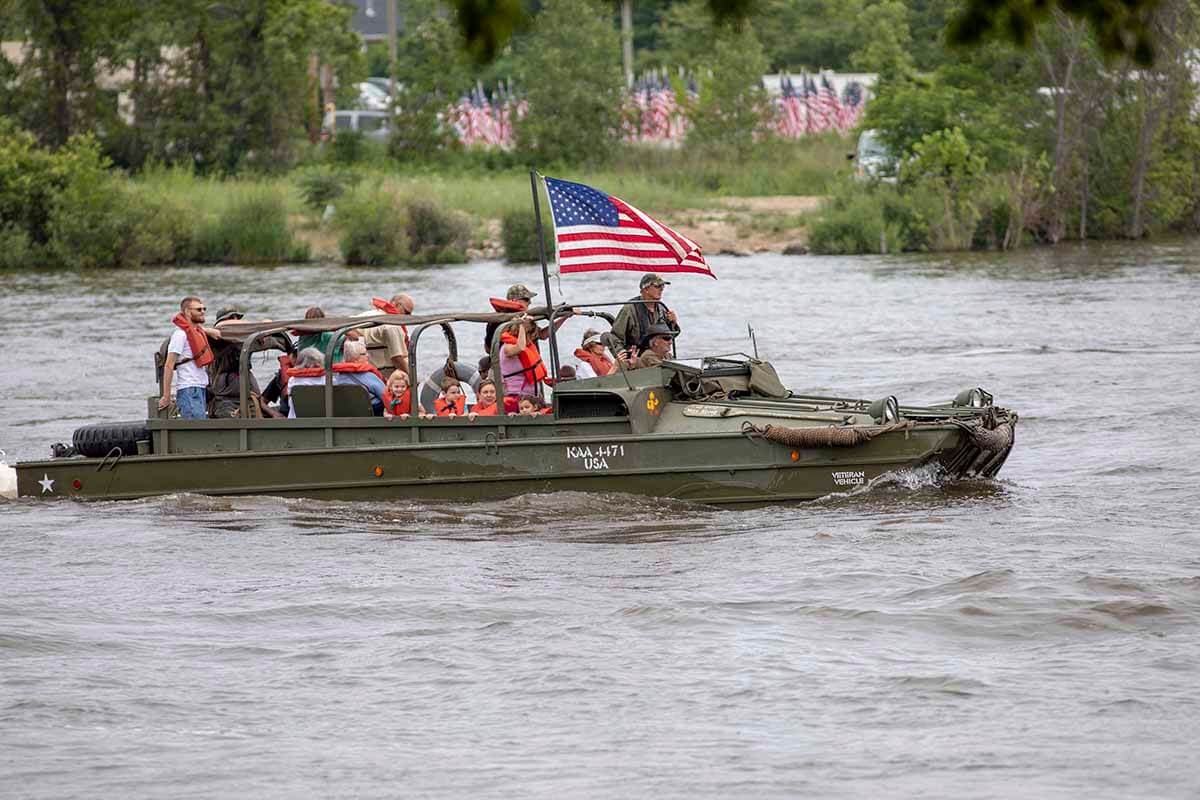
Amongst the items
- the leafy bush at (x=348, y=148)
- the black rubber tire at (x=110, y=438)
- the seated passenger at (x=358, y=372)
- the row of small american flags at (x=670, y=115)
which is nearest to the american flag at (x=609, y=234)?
the seated passenger at (x=358, y=372)

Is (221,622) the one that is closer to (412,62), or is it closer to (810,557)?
(810,557)

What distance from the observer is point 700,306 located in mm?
37062

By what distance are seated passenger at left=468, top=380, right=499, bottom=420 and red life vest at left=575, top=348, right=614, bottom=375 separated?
829 millimetres

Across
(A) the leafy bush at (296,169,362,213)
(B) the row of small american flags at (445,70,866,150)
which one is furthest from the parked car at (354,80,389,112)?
(A) the leafy bush at (296,169,362,213)

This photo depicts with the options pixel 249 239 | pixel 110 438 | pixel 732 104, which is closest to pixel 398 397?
pixel 110 438

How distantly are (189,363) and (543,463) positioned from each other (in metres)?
3.15

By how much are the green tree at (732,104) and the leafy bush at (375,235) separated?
17.8 m

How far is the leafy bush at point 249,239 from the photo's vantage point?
47.7 meters

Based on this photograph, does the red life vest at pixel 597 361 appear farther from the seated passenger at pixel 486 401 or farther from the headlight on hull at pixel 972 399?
the headlight on hull at pixel 972 399

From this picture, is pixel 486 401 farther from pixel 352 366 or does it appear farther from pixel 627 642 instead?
pixel 627 642

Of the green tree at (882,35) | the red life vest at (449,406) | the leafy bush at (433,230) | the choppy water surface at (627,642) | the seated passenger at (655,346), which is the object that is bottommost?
the choppy water surface at (627,642)

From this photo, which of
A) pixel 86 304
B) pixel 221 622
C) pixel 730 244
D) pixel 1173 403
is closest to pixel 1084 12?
pixel 221 622

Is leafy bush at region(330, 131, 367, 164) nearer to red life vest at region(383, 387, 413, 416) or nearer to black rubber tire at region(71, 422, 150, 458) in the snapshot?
black rubber tire at region(71, 422, 150, 458)

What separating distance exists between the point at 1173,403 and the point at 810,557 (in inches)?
405
